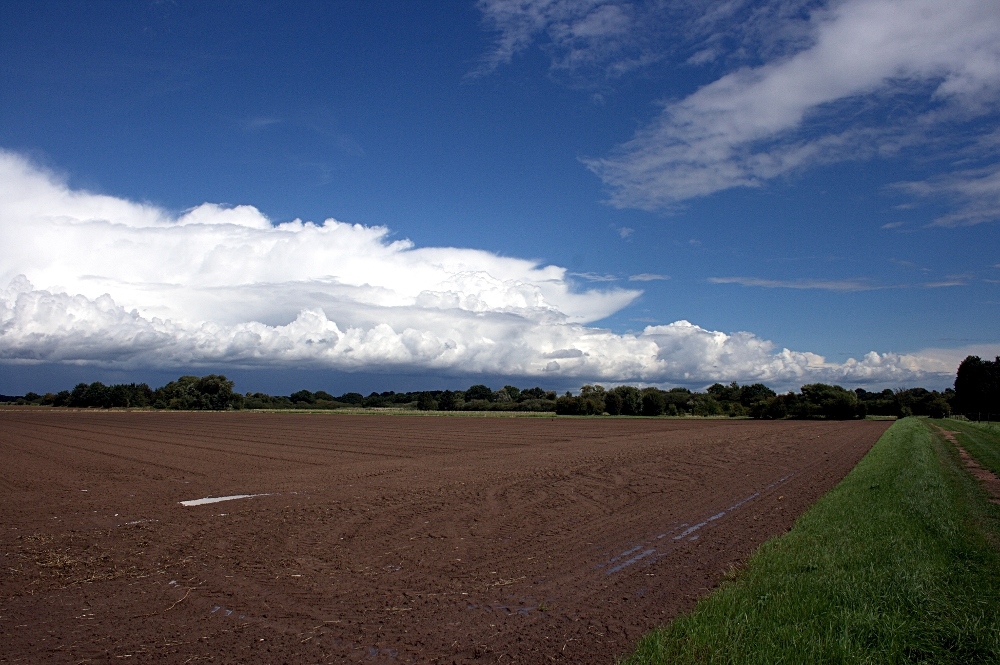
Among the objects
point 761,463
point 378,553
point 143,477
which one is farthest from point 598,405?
point 378,553

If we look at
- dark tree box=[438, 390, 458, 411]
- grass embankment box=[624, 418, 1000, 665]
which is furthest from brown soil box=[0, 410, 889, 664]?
dark tree box=[438, 390, 458, 411]

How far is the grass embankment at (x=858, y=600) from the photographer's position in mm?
5750

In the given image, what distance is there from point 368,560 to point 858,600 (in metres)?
6.74

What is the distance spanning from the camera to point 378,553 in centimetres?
1011

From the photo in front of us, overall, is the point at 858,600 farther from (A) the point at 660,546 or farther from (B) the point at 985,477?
(B) the point at 985,477

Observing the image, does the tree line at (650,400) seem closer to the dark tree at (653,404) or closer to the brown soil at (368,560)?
the dark tree at (653,404)

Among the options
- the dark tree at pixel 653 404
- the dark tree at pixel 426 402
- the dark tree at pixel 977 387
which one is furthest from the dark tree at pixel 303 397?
the dark tree at pixel 977 387

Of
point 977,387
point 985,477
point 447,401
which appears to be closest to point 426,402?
point 447,401

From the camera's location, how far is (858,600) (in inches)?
275

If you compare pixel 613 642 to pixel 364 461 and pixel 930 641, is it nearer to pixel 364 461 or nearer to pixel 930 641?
pixel 930 641

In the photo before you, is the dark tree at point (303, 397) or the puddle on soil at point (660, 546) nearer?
the puddle on soil at point (660, 546)

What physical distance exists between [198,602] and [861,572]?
8.49 metres

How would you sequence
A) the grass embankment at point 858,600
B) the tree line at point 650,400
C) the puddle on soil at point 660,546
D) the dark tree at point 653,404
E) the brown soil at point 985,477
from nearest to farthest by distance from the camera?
1. the grass embankment at point 858,600
2. the puddle on soil at point 660,546
3. the brown soil at point 985,477
4. the tree line at point 650,400
5. the dark tree at point 653,404

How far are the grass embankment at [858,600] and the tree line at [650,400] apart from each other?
330ft
